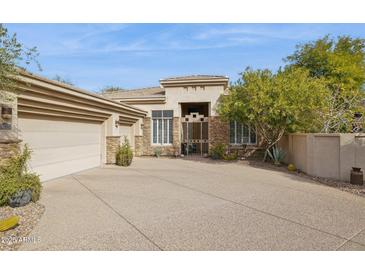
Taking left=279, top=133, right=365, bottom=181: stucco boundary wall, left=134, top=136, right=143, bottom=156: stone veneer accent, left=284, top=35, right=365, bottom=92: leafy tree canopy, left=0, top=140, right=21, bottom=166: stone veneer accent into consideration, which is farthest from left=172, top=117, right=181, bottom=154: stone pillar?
left=0, top=140, right=21, bottom=166: stone veneer accent

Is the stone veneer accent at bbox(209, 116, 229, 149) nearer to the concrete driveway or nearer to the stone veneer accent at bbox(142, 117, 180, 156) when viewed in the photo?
the stone veneer accent at bbox(142, 117, 180, 156)

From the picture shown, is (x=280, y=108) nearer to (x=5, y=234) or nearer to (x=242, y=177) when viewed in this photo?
(x=242, y=177)

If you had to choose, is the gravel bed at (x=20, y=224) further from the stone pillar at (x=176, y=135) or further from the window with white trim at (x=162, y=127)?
the window with white trim at (x=162, y=127)

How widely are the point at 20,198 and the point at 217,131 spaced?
1194 cm

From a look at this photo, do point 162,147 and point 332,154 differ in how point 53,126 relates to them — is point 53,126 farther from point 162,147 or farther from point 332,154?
point 332,154

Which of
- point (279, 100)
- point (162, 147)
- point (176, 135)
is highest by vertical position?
point (279, 100)

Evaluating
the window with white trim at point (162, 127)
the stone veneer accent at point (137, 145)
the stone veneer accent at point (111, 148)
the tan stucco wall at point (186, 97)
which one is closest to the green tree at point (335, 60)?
the tan stucco wall at point (186, 97)

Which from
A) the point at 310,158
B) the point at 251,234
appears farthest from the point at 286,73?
the point at 251,234

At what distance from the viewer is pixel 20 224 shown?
437 centimetres

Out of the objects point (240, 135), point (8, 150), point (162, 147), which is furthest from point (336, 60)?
point (8, 150)

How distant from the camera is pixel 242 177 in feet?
30.0

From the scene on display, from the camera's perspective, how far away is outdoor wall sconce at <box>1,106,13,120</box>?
5.70 meters

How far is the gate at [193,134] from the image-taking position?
52.0 ft

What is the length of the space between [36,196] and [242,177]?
22.5 feet
